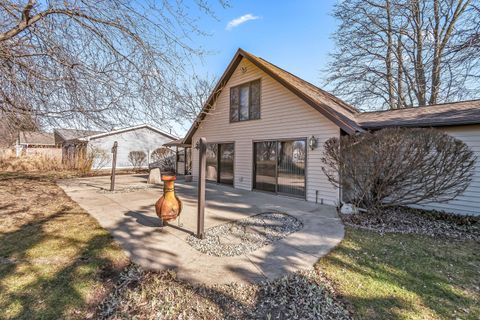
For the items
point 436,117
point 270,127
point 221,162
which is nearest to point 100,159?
point 221,162

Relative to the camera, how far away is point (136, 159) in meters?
19.9

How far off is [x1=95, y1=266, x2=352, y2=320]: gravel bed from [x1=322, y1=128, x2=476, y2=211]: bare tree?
342cm

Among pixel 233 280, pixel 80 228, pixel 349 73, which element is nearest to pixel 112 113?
pixel 80 228

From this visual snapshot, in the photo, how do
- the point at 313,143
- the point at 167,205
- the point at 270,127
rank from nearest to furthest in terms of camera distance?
the point at 167,205 < the point at 313,143 < the point at 270,127

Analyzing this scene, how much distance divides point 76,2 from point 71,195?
6.47 m

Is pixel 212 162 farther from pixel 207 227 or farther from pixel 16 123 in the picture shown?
pixel 16 123

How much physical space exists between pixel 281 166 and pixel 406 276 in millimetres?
5390

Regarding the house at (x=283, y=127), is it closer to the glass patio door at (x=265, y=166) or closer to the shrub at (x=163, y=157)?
the glass patio door at (x=265, y=166)

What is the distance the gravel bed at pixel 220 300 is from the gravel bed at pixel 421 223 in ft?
10.2

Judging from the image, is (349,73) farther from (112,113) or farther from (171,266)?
(171,266)

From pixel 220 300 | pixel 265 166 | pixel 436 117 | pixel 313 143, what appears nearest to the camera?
pixel 220 300

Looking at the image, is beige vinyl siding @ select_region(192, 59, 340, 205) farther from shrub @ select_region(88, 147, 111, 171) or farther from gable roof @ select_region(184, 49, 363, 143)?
shrub @ select_region(88, 147, 111, 171)

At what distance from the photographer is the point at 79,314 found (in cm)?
239

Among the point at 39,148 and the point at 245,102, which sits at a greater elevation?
the point at 245,102
